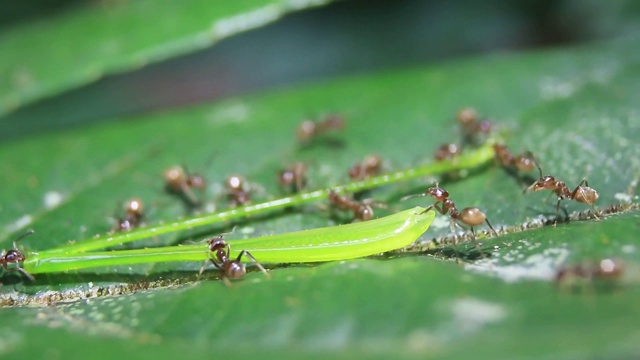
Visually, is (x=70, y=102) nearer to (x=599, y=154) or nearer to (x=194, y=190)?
(x=194, y=190)

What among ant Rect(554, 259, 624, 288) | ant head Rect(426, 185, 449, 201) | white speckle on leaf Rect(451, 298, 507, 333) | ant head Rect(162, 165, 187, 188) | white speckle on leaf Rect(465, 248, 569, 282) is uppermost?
ant head Rect(162, 165, 187, 188)

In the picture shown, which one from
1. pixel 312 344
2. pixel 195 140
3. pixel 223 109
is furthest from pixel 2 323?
pixel 223 109

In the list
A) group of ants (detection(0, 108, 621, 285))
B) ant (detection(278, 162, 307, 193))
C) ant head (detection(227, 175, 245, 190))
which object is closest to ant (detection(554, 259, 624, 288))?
group of ants (detection(0, 108, 621, 285))

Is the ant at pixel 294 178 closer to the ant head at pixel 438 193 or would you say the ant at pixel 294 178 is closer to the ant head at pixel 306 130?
the ant head at pixel 306 130

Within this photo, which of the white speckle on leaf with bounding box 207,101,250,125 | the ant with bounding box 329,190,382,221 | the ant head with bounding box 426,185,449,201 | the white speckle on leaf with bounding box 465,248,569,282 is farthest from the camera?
the white speckle on leaf with bounding box 207,101,250,125

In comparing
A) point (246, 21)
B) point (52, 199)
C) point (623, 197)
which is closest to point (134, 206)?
point (52, 199)

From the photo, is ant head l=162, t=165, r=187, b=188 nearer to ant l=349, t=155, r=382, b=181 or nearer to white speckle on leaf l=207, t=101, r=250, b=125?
white speckle on leaf l=207, t=101, r=250, b=125

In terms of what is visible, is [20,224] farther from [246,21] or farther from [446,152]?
[446,152]
